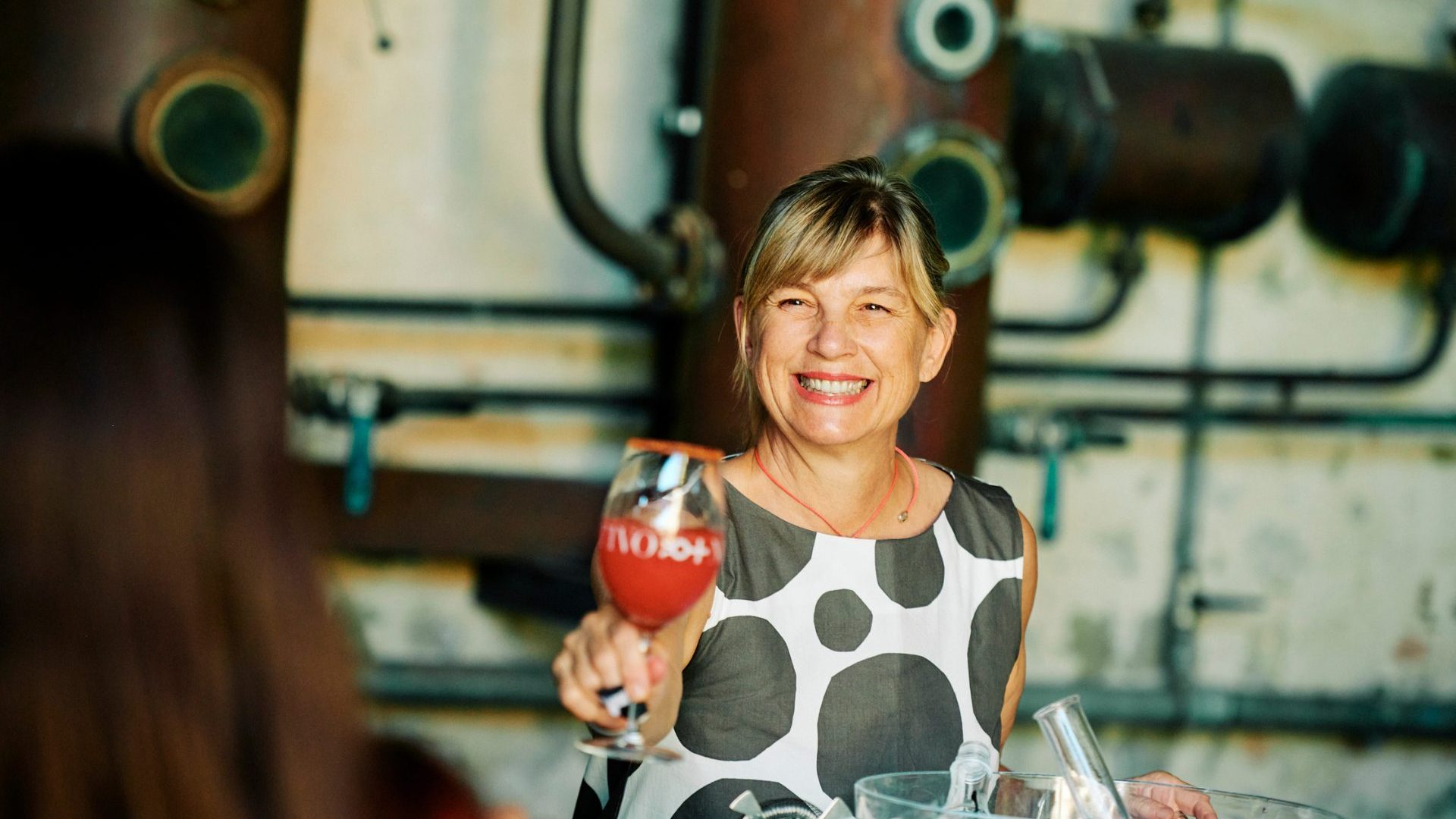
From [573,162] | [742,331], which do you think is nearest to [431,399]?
[573,162]

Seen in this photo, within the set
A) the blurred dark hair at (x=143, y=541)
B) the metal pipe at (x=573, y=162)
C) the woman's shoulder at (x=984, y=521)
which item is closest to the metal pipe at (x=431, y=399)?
the metal pipe at (x=573, y=162)

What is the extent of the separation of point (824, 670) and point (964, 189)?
1.02m

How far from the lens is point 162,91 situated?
6.43ft

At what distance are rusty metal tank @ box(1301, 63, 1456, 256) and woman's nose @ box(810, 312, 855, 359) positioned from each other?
64.6 inches

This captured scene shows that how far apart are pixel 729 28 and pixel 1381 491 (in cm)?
180

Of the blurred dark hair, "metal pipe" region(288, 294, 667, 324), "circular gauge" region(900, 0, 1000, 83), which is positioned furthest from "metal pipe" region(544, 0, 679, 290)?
the blurred dark hair

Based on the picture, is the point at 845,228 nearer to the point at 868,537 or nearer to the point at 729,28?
the point at 868,537

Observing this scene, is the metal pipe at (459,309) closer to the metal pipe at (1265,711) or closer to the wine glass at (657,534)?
the metal pipe at (1265,711)

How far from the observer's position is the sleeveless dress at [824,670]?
4.63 ft

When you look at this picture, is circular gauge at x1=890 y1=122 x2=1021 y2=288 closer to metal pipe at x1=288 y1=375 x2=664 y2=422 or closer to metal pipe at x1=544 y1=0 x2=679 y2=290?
metal pipe at x1=544 y1=0 x2=679 y2=290

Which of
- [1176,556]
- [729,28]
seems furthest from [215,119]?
[1176,556]

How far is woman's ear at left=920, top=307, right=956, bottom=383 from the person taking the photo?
1.59 meters

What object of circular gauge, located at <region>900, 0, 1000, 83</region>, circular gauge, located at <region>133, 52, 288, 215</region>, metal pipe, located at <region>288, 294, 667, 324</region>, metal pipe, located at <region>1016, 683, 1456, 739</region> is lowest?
metal pipe, located at <region>1016, 683, 1456, 739</region>

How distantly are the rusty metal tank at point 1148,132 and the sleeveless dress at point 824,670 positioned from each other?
116cm
